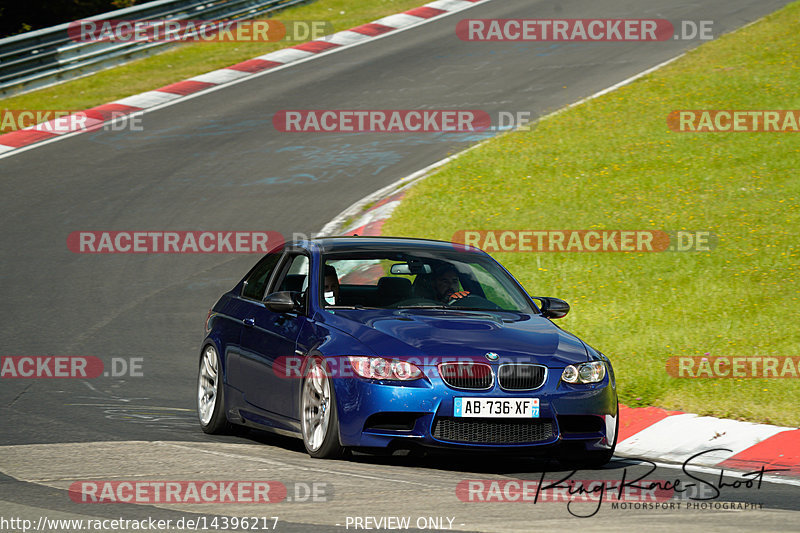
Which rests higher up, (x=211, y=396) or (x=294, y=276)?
(x=294, y=276)

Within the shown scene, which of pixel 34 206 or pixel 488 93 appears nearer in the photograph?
pixel 34 206

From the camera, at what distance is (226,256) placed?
15820mm

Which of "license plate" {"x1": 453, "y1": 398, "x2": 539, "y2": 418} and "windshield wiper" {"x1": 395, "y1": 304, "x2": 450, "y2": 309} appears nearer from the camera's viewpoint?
"license plate" {"x1": 453, "y1": 398, "x2": 539, "y2": 418}

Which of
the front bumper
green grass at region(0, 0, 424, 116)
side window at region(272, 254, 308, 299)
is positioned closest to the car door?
side window at region(272, 254, 308, 299)

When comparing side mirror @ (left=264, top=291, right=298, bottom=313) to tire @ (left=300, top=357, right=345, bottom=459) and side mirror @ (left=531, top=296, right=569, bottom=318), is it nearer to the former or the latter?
tire @ (left=300, top=357, right=345, bottom=459)

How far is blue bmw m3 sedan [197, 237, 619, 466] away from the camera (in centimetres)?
732

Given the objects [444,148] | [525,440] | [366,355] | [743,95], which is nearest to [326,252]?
[366,355]

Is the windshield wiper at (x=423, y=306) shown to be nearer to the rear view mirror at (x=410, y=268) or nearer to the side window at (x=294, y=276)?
the rear view mirror at (x=410, y=268)

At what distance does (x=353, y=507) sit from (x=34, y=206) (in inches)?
500

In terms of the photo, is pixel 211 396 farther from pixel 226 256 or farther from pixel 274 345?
pixel 226 256

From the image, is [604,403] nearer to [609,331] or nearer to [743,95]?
[609,331]

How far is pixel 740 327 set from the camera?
447 inches

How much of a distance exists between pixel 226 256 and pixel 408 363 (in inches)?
347

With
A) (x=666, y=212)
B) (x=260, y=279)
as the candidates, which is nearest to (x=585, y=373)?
(x=260, y=279)
